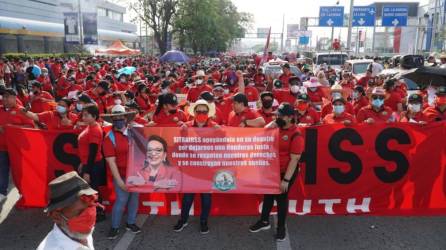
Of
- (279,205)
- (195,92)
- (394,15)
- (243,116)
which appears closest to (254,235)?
(279,205)

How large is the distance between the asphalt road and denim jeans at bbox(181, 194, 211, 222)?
0.69 ft

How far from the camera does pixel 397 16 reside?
3938 cm

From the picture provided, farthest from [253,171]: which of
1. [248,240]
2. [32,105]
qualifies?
[32,105]

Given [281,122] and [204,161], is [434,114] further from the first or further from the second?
[204,161]

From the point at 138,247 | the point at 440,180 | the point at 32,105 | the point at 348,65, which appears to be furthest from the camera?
the point at 348,65

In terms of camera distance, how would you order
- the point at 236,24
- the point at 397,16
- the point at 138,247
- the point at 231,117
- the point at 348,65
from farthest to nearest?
the point at 236,24
the point at 397,16
the point at 348,65
the point at 231,117
the point at 138,247

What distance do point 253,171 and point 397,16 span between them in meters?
39.3

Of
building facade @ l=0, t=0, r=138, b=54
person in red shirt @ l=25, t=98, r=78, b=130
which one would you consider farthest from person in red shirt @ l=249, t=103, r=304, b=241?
building facade @ l=0, t=0, r=138, b=54

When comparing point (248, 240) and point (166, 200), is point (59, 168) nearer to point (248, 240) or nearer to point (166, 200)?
point (166, 200)

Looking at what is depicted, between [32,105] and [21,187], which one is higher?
[32,105]

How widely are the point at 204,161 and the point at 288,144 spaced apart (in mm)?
984

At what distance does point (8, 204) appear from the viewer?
6.04 m

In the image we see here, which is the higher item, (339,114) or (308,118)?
(339,114)

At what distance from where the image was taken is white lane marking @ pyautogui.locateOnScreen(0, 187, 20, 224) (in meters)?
5.66
